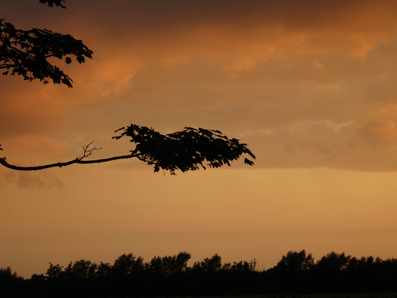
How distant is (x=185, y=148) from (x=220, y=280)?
3919cm

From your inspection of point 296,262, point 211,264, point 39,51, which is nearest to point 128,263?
point 211,264

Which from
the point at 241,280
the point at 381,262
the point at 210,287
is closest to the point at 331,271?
the point at 381,262

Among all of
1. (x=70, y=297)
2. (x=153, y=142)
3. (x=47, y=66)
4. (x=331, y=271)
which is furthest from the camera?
(x=70, y=297)

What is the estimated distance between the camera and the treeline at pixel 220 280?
42.8 m

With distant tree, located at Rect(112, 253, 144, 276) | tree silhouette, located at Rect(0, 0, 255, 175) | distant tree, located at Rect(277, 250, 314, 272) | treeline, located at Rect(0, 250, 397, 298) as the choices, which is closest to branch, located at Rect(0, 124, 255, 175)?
tree silhouette, located at Rect(0, 0, 255, 175)

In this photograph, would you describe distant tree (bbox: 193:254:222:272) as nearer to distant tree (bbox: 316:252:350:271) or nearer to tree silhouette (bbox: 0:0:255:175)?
distant tree (bbox: 316:252:350:271)

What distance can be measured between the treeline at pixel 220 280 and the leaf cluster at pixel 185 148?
30084 millimetres

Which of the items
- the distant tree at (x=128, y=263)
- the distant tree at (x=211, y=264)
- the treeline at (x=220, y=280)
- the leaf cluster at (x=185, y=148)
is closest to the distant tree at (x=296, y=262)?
the treeline at (x=220, y=280)

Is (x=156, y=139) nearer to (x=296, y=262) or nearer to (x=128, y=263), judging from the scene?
(x=296, y=262)

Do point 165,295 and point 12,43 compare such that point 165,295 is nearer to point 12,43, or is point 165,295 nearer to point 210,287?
point 210,287

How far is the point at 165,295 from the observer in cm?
5000

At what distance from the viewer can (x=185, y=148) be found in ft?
48.6

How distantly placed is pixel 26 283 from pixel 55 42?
2052 inches

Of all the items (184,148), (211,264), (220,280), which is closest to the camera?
(184,148)
